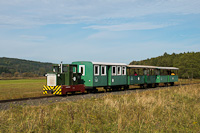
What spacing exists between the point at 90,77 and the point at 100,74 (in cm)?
130

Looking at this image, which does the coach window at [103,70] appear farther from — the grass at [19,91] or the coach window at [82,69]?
the grass at [19,91]

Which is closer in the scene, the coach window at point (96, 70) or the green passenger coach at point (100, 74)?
the green passenger coach at point (100, 74)

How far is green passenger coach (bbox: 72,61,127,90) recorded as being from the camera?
2084 cm

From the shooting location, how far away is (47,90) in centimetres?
1883

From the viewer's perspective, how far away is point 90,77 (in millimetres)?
20781

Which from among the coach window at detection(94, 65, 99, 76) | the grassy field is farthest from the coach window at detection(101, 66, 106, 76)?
the grassy field

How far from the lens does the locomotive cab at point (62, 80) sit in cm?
1841

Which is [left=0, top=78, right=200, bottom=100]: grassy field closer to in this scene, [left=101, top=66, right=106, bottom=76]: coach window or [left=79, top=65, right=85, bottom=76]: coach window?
[left=79, top=65, right=85, bottom=76]: coach window

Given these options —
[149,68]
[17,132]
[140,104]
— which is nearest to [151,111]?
[140,104]

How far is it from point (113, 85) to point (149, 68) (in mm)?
8136

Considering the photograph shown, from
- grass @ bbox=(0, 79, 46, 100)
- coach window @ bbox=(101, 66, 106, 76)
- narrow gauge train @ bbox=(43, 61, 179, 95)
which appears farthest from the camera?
coach window @ bbox=(101, 66, 106, 76)

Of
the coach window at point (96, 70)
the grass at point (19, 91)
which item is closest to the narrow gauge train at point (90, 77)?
the coach window at point (96, 70)

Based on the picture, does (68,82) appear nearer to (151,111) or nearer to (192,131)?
(151,111)

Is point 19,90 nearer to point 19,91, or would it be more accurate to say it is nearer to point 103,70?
point 19,91
